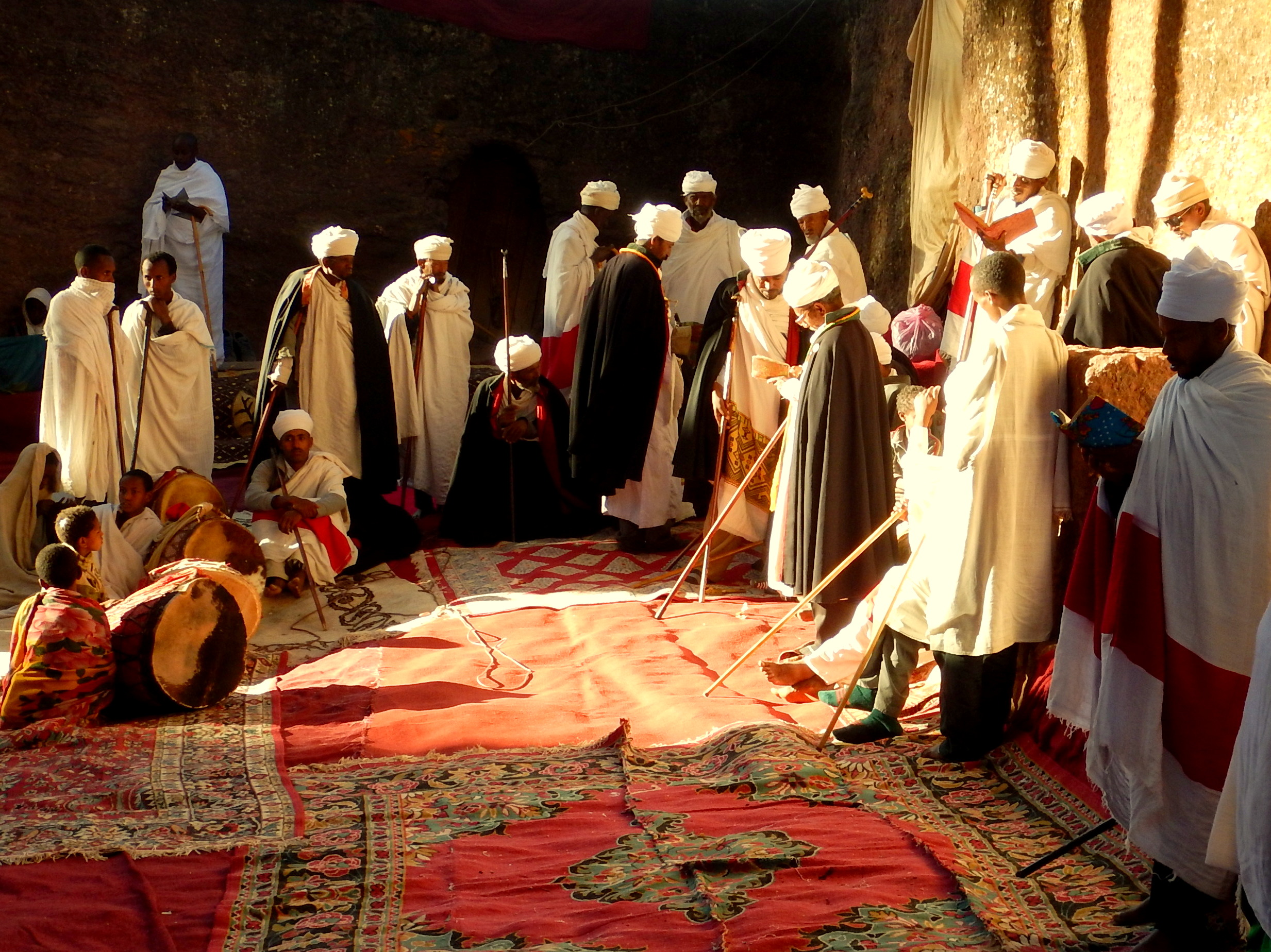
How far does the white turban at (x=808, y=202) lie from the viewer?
959cm

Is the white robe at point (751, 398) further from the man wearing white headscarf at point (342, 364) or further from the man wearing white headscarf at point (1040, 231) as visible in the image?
the man wearing white headscarf at point (342, 364)

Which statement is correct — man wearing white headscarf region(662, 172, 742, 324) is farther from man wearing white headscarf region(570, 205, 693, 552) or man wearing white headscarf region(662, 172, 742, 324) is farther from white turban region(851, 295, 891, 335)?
white turban region(851, 295, 891, 335)

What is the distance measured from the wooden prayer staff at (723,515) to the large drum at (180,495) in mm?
2550

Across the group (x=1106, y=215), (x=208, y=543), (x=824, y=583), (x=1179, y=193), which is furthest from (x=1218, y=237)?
(x=208, y=543)

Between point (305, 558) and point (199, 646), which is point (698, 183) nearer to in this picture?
point (305, 558)

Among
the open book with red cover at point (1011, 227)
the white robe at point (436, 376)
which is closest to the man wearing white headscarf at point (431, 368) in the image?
the white robe at point (436, 376)

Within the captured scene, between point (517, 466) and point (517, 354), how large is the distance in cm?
76

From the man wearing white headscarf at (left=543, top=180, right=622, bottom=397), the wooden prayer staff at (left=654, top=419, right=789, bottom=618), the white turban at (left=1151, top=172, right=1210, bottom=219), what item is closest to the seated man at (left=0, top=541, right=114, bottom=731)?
the wooden prayer staff at (left=654, top=419, right=789, bottom=618)

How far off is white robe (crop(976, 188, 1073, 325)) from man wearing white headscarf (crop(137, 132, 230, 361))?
768 cm

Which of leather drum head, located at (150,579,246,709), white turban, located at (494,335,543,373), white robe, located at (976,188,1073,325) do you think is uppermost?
white robe, located at (976,188,1073,325)

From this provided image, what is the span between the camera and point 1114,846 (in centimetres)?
414

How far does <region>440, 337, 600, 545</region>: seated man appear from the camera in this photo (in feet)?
29.5

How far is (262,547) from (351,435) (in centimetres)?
176

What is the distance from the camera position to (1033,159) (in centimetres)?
756
